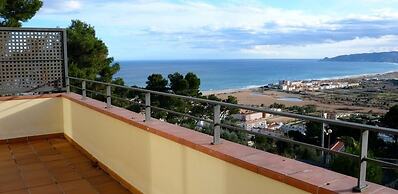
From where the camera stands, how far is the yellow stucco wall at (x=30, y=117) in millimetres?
5363

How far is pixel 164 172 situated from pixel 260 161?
112 cm

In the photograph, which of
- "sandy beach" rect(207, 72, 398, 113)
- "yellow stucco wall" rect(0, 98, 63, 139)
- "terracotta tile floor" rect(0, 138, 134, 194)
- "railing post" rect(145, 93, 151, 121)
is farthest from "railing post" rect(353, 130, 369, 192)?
"sandy beach" rect(207, 72, 398, 113)

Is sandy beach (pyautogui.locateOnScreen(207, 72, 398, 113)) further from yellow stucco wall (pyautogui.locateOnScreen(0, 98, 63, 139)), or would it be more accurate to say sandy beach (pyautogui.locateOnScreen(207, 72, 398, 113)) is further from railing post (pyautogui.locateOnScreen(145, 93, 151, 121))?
railing post (pyautogui.locateOnScreen(145, 93, 151, 121))

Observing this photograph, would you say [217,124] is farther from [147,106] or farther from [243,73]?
[243,73]

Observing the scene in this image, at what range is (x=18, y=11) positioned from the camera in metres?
10.4

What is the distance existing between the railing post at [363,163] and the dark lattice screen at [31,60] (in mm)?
5088

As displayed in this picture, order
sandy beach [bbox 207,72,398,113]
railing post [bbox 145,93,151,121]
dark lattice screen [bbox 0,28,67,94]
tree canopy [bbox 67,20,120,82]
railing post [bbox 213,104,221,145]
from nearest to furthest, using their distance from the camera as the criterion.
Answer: railing post [bbox 213,104,221,145]
railing post [bbox 145,93,151,121]
dark lattice screen [bbox 0,28,67,94]
tree canopy [bbox 67,20,120,82]
sandy beach [bbox 207,72,398,113]

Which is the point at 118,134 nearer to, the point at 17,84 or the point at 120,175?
the point at 120,175

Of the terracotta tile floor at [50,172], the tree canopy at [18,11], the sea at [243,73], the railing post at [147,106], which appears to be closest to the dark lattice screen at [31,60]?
the terracotta tile floor at [50,172]

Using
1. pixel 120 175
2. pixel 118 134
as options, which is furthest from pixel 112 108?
pixel 120 175

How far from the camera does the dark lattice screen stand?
536cm

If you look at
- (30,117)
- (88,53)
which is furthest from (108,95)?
(88,53)

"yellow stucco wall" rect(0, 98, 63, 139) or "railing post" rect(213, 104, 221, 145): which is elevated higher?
"railing post" rect(213, 104, 221, 145)

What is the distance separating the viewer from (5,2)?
9.70 meters
